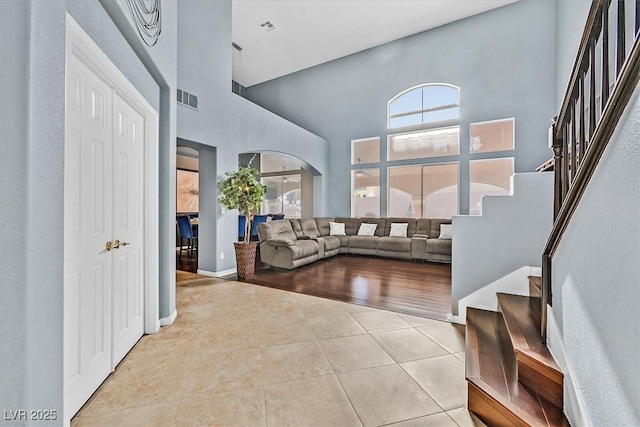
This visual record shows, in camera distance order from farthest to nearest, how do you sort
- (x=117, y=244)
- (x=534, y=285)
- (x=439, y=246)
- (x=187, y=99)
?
1. (x=439, y=246)
2. (x=187, y=99)
3. (x=534, y=285)
4. (x=117, y=244)

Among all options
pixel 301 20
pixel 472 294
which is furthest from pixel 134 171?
pixel 301 20

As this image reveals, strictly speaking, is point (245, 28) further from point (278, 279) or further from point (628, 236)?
point (628, 236)

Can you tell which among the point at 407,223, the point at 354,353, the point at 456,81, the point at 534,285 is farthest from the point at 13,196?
the point at 456,81

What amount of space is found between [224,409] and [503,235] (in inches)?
108

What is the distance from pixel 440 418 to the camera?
61.6 inches

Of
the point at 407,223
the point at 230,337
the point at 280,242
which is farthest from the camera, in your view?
the point at 407,223

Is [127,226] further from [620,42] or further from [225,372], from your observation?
[620,42]

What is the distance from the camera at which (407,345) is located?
2404mm

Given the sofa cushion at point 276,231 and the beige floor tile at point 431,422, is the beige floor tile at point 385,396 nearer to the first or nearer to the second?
the beige floor tile at point 431,422

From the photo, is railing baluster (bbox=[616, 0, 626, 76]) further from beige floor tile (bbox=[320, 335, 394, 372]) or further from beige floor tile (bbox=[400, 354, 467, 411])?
beige floor tile (bbox=[320, 335, 394, 372])

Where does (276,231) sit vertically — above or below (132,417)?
above

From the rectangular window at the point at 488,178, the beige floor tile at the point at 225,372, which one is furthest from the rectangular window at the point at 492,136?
the beige floor tile at the point at 225,372

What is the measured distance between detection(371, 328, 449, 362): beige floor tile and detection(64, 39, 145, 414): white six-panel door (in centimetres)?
210

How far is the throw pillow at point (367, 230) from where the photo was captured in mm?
7277
